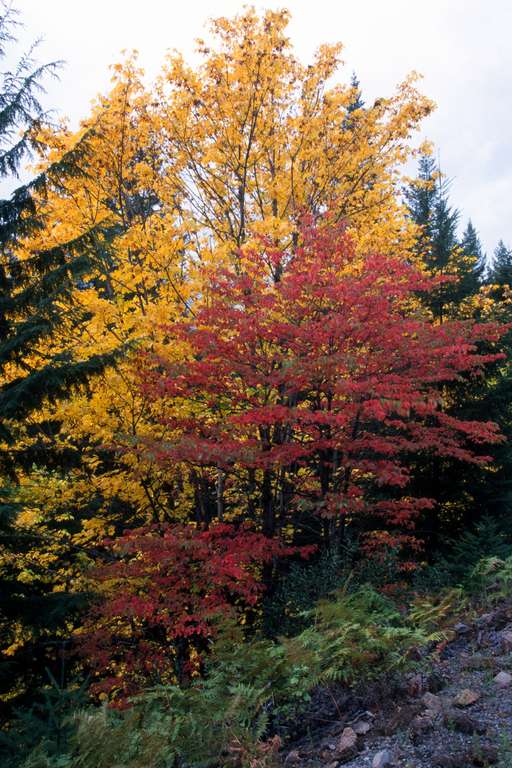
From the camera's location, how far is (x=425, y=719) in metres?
3.57

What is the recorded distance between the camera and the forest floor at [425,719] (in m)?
3.26

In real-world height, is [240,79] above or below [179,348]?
above

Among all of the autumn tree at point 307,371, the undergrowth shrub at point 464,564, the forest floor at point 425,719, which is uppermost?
the autumn tree at point 307,371

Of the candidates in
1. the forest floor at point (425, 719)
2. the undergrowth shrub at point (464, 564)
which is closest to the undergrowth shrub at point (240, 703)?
the forest floor at point (425, 719)

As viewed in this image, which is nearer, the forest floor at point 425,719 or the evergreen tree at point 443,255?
the forest floor at point 425,719

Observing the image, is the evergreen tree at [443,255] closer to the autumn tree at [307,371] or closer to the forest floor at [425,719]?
the autumn tree at [307,371]

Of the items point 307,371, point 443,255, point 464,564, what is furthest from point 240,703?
point 443,255

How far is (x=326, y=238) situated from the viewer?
776cm

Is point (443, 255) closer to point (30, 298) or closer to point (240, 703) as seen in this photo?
A: point (30, 298)

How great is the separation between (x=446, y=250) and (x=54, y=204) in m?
A: 8.73

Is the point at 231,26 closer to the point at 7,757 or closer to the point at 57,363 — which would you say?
the point at 57,363

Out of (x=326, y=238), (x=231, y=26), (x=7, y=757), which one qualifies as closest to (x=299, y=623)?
(x=7, y=757)

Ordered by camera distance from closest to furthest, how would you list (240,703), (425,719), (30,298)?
(425,719), (240,703), (30,298)

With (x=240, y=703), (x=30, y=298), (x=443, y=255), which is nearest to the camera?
(x=240, y=703)
